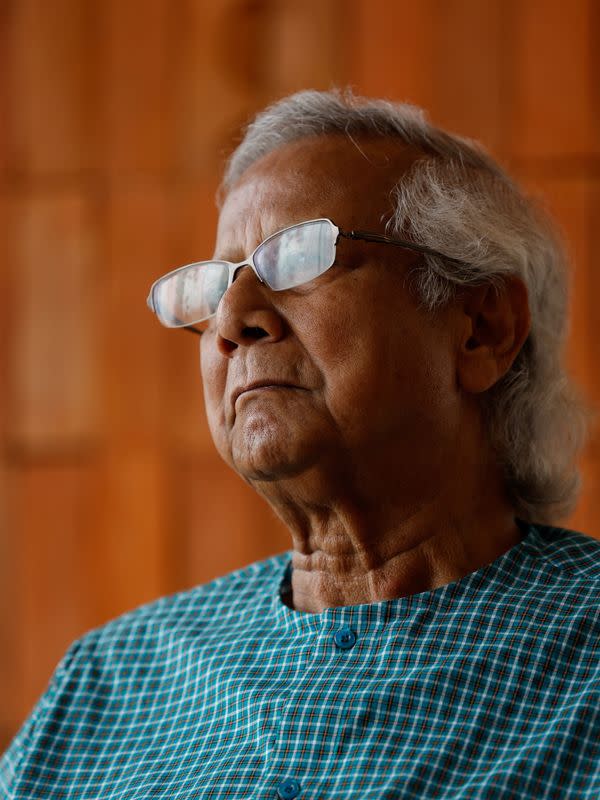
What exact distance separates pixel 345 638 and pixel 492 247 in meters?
0.66

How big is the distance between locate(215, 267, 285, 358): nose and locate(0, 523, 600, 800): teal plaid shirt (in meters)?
0.43

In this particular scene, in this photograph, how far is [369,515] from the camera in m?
1.61

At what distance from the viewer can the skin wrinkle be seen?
153cm

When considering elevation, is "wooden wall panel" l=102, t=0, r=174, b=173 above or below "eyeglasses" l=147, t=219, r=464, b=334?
above

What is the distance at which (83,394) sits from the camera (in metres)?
3.12

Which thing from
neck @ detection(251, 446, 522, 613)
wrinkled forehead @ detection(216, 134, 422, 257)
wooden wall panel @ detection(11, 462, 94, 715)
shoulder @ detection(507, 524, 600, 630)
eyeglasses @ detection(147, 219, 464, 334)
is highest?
wrinkled forehead @ detection(216, 134, 422, 257)

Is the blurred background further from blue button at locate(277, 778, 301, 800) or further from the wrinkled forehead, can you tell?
blue button at locate(277, 778, 301, 800)

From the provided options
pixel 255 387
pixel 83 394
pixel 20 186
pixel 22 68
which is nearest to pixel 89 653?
pixel 255 387

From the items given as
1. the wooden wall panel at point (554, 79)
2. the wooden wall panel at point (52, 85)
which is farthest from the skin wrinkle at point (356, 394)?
the wooden wall panel at point (52, 85)

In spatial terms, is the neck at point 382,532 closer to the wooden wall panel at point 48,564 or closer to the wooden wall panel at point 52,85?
the wooden wall panel at point 48,564

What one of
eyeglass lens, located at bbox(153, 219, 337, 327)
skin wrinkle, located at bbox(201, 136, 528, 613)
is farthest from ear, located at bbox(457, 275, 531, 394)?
eyeglass lens, located at bbox(153, 219, 337, 327)

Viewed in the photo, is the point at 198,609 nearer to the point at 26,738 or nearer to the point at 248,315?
the point at 26,738

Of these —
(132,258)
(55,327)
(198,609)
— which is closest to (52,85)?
(132,258)

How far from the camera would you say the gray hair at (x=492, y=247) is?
1636 millimetres
